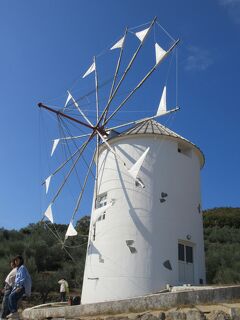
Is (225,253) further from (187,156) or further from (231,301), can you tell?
(231,301)

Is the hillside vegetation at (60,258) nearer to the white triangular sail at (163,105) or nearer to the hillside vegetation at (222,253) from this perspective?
the hillside vegetation at (222,253)

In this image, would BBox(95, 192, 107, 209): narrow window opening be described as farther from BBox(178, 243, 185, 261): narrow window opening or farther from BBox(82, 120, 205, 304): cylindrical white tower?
BBox(178, 243, 185, 261): narrow window opening

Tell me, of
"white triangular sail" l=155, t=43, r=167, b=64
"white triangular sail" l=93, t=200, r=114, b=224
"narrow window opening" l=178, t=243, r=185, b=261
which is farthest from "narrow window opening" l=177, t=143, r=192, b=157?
"narrow window opening" l=178, t=243, r=185, b=261

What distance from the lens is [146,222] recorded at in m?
14.1

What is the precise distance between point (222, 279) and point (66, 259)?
11377 mm

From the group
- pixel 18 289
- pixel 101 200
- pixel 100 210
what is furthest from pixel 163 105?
pixel 18 289

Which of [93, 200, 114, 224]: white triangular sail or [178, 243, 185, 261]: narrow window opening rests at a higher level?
[93, 200, 114, 224]: white triangular sail

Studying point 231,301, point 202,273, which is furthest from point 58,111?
point 231,301

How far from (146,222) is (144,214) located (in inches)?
11.1

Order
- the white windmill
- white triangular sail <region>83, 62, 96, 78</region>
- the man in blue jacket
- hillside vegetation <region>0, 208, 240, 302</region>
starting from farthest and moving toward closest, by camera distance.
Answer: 1. hillside vegetation <region>0, 208, 240, 302</region>
2. white triangular sail <region>83, 62, 96, 78</region>
3. the white windmill
4. the man in blue jacket

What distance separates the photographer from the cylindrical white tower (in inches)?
539

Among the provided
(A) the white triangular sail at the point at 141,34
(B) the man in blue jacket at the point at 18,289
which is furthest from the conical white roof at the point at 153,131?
(B) the man in blue jacket at the point at 18,289

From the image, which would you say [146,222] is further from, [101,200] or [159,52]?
[159,52]

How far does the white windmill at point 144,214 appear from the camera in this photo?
44.9ft
